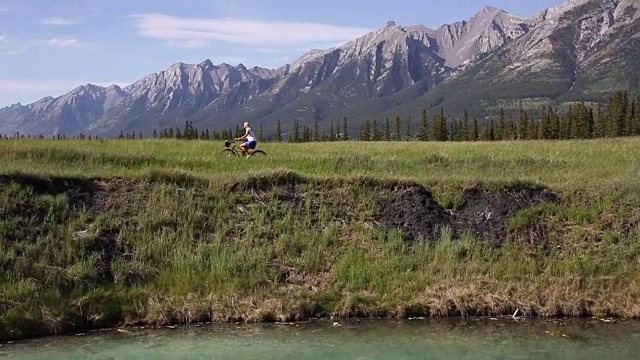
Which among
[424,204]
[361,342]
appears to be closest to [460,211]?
[424,204]

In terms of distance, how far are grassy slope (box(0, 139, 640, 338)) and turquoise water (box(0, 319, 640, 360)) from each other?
31.7 inches

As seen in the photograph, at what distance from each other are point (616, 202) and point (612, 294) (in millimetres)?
4654

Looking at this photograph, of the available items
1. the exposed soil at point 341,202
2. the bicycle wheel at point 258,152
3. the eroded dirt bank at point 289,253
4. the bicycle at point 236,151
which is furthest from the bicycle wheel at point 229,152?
the exposed soil at point 341,202

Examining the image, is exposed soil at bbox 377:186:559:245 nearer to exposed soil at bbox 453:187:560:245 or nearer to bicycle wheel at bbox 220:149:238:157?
exposed soil at bbox 453:187:560:245

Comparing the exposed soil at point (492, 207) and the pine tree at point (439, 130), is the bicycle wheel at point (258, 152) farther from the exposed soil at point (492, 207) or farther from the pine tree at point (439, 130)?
the pine tree at point (439, 130)

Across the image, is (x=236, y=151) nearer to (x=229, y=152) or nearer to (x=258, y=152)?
(x=229, y=152)

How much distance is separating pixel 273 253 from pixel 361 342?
5360mm

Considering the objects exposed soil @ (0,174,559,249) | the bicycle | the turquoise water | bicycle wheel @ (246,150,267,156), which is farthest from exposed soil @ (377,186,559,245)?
the bicycle

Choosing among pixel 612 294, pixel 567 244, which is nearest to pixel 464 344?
pixel 612 294

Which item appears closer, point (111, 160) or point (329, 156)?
point (111, 160)

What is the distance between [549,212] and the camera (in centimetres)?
2152

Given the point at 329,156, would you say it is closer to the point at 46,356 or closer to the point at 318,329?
the point at 318,329

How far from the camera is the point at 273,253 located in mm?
19938

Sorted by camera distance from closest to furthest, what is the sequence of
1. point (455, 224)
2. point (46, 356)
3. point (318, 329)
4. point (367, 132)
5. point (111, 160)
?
point (46, 356) → point (318, 329) → point (455, 224) → point (111, 160) → point (367, 132)
